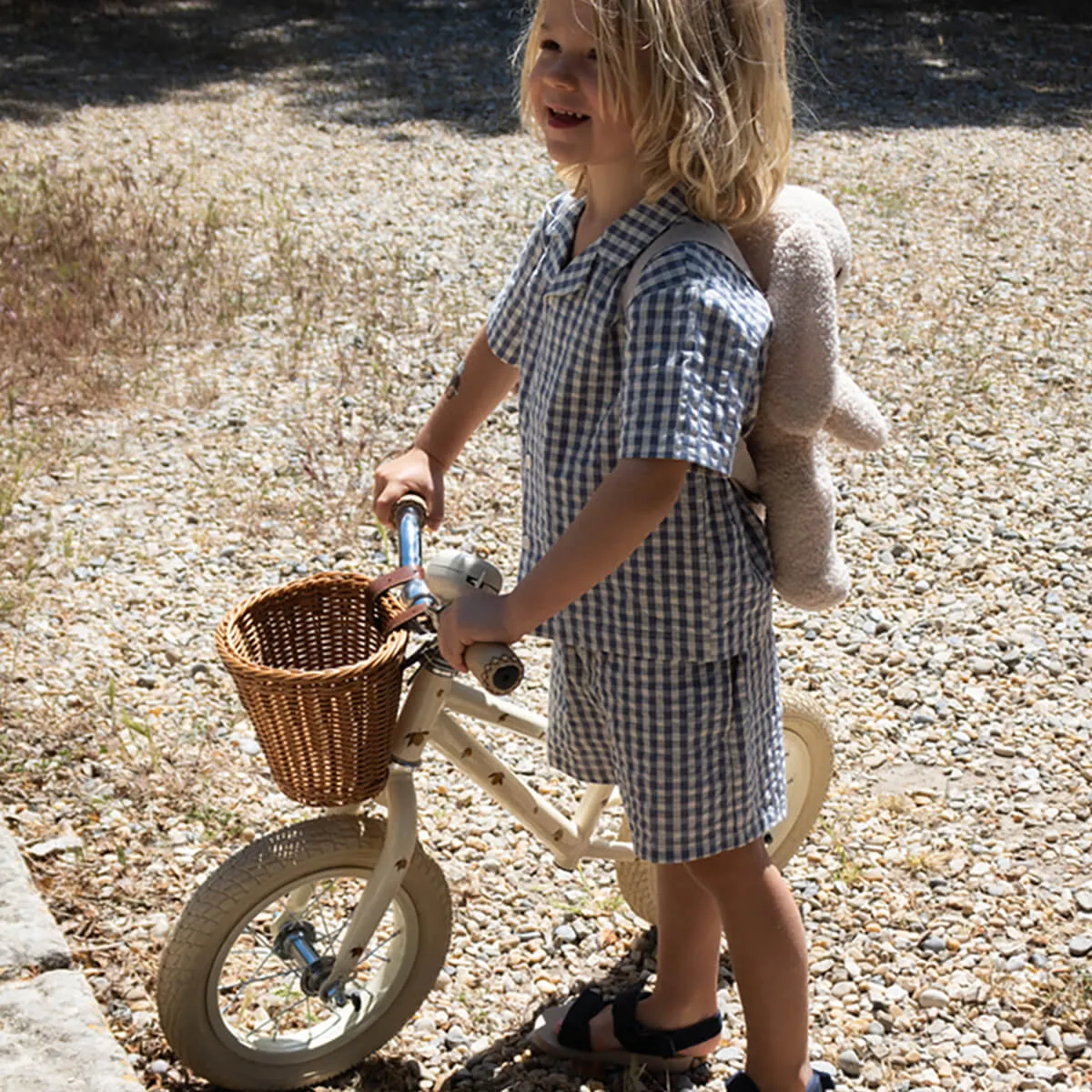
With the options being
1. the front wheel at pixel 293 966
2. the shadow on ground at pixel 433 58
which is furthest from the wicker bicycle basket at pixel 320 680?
the shadow on ground at pixel 433 58

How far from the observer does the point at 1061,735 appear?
3494mm

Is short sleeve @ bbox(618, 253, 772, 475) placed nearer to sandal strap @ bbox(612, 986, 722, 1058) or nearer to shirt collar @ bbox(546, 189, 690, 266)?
shirt collar @ bbox(546, 189, 690, 266)

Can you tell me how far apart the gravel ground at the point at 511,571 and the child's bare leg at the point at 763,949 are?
1.18 ft

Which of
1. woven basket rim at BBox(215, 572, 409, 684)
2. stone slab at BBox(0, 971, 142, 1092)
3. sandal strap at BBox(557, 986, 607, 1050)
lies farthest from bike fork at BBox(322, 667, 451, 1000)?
sandal strap at BBox(557, 986, 607, 1050)

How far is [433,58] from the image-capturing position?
10961 mm

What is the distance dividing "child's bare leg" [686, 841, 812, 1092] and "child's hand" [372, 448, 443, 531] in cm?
66

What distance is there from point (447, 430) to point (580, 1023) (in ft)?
3.44

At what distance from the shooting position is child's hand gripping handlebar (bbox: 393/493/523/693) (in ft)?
5.86

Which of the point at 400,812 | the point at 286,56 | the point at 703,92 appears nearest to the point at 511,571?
the point at 400,812

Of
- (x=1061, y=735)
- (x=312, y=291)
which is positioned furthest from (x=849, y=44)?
(x=1061, y=735)

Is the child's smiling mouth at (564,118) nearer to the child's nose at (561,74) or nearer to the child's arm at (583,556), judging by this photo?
the child's nose at (561,74)

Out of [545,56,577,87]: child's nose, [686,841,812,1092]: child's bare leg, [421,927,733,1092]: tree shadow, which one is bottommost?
[421,927,733,1092]: tree shadow

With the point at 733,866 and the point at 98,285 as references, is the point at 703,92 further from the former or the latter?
the point at 98,285

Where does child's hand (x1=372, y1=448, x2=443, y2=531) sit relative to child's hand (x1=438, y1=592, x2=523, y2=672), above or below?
above
